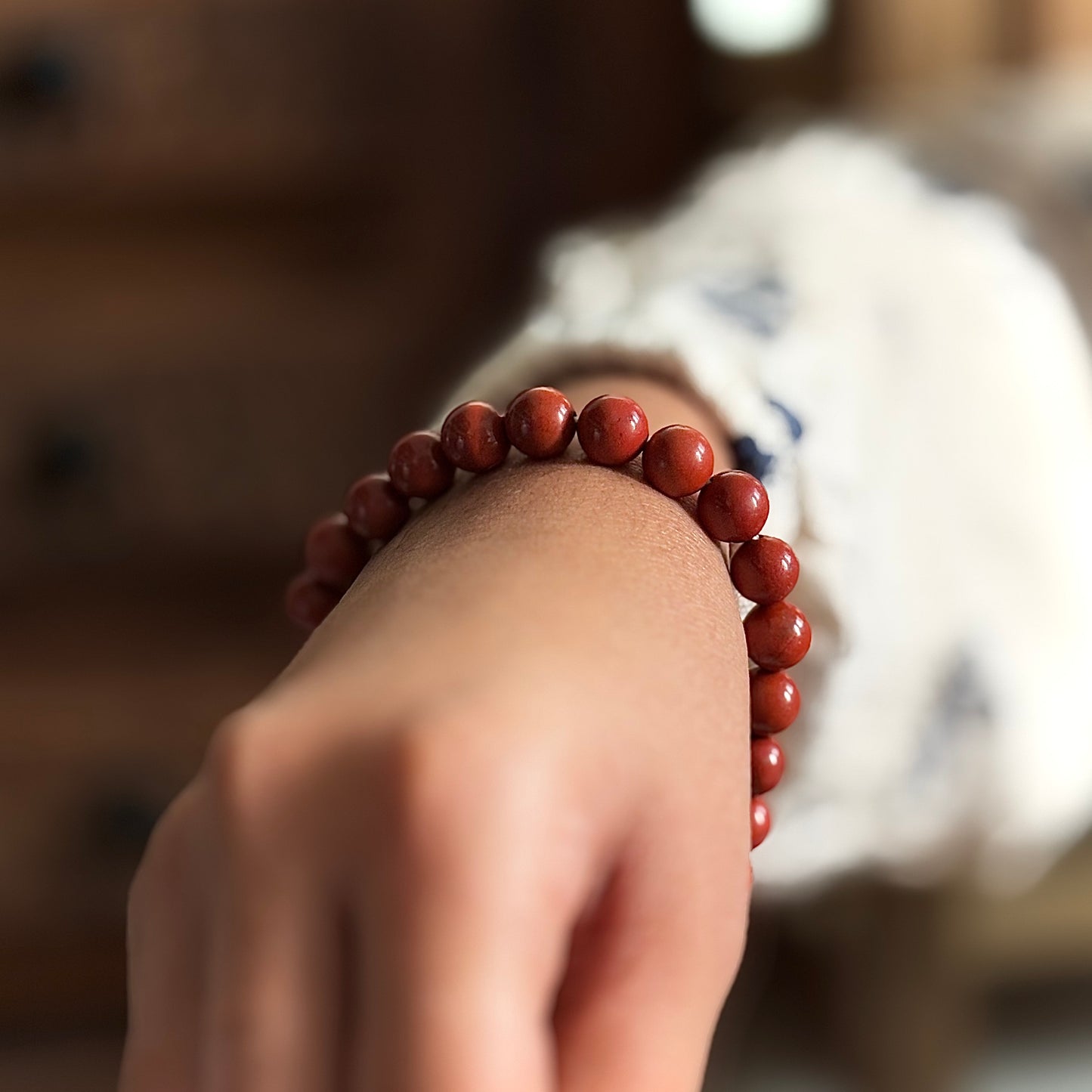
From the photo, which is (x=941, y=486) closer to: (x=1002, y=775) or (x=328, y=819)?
(x=1002, y=775)

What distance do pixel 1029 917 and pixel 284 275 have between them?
1.48ft

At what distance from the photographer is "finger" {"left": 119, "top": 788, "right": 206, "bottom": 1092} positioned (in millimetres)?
152

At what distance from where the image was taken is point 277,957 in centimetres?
14

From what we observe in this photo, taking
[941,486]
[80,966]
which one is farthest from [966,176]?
[80,966]

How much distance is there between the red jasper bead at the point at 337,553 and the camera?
0.22 m

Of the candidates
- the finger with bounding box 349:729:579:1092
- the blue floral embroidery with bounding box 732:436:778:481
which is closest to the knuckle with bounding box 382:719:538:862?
the finger with bounding box 349:729:579:1092

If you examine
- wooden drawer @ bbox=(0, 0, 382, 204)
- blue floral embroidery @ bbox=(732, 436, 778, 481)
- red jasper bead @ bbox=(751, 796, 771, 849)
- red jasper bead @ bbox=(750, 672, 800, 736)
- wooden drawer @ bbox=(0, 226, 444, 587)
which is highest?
wooden drawer @ bbox=(0, 0, 382, 204)

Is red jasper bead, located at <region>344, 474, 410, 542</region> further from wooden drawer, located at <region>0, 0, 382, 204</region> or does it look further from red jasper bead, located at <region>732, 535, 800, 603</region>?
wooden drawer, located at <region>0, 0, 382, 204</region>

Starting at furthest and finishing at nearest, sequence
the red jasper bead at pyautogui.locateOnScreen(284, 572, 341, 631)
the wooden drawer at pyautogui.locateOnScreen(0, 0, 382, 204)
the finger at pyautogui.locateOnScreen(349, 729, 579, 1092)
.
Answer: the wooden drawer at pyautogui.locateOnScreen(0, 0, 382, 204) → the red jasper bead at pyautogui.locateOnScreen(284, 572, 341, 631) → the finger at pyautogui.locateOnScreen(349, 729, 579, 1092)

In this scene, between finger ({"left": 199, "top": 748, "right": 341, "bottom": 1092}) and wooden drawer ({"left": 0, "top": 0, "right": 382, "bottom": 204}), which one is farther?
wooden drawer ({"left": 0, "top": 0, "right": 382, "bottom": 204})

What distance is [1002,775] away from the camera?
0.29 metres

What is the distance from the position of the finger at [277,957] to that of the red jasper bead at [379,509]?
0.27 feet

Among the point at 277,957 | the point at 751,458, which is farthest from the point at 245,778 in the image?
the point at 751,458

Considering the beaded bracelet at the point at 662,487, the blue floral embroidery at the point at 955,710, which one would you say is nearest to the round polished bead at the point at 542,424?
the beaded bracelet at the point at 662,487
